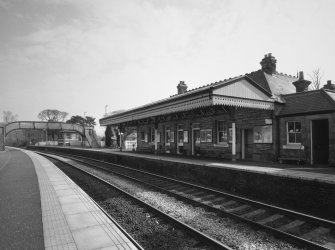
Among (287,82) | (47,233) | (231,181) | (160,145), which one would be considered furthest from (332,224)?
(160,145)

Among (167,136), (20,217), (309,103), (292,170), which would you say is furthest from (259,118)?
(20,217)

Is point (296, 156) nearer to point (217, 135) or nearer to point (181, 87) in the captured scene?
point (217, 135)

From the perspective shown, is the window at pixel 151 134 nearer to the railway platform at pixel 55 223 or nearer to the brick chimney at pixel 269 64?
the brick chimney at pixel 269 64

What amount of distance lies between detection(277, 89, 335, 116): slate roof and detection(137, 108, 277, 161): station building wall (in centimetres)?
111

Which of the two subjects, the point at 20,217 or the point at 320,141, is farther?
the point at 320,141

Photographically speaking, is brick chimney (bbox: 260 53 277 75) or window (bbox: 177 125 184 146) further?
window (bbox: 177 125 184 146)

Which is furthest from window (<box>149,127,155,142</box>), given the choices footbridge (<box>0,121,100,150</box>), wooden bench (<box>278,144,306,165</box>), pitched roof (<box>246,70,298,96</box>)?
footbridge (<box>0,121,100,150</box>)

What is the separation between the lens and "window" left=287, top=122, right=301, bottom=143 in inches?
544

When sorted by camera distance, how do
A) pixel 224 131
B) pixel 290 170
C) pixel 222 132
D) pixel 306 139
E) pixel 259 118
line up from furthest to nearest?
1. pixel 222 132
2. pixel 224 131
3. pixel 259 118
4. pixel 306 139
5. pixel 290 170

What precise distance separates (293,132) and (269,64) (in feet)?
24.3

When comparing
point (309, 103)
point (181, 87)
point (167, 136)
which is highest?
point (181, 87)

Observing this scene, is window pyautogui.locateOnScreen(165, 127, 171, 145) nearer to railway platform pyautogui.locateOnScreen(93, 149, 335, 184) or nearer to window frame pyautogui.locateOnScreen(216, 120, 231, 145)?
window frame pyautogui.locateOnScreen(216, 120, 231, 145)

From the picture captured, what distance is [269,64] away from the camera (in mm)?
19219

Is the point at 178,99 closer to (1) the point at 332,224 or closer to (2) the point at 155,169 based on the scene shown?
(2) the point at 155,169
